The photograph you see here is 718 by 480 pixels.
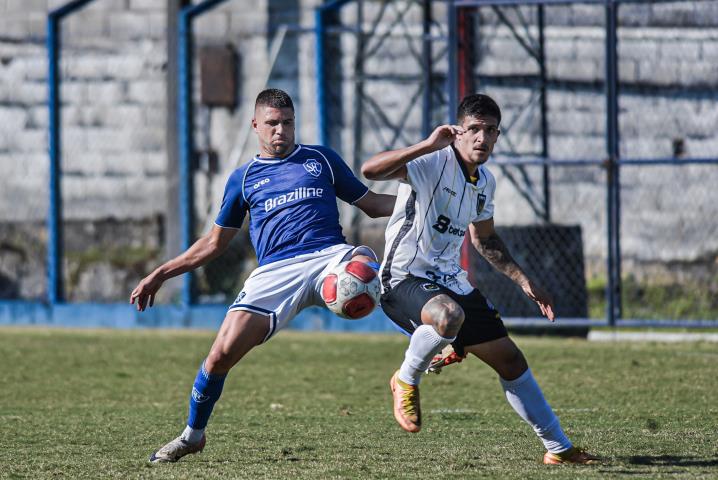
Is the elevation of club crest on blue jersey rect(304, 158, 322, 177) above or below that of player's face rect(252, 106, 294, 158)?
below

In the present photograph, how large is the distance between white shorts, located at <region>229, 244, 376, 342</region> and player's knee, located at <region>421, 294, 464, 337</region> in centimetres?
70

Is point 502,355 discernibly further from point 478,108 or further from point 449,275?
point 478,108

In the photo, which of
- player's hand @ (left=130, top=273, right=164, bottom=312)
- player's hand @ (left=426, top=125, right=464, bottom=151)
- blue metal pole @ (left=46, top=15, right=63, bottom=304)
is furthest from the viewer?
blue metal pole @ (left=46, top=15, right=63, bottom=304)

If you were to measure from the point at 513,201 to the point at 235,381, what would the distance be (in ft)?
21.1

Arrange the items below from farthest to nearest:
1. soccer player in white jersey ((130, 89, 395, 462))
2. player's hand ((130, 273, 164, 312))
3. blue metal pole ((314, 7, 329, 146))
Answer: blue metal pole ((314, 7, 329, 146)) < player's hand ((130, 273, 164, 312)) < soccer player in white jersey ((130, 89, 395, 462))

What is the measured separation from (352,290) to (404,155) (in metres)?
0.80

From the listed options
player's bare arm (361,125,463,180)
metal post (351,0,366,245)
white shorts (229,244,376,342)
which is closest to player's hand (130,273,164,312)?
white shorts (229,244,376,342)

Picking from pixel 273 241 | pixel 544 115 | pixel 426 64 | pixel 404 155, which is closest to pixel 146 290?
pixel 273 241

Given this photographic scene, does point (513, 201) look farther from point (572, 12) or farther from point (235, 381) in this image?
point (235, 381)

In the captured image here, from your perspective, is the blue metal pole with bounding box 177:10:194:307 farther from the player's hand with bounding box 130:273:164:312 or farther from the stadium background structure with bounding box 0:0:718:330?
the player's hand with bounding box 130:273:164:312

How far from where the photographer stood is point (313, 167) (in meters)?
7.73

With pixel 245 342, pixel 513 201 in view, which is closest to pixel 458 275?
pixel 245 342

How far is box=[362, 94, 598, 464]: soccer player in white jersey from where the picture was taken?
7039 millimetres

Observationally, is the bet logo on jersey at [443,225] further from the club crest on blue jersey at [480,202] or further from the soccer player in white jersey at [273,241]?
the soccer player in white jersey at [273,241]
